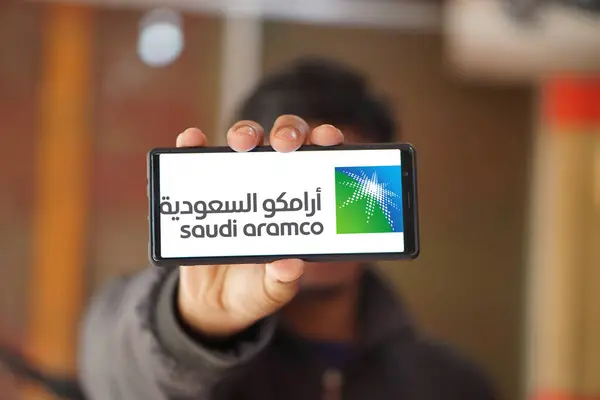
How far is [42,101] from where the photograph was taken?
41.1 inches

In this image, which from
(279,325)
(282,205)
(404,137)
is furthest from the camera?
(404,137)

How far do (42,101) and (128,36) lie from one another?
19cm

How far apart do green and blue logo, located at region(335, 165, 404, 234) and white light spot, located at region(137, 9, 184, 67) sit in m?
0.75

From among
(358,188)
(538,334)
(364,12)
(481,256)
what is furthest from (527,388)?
(358,188)

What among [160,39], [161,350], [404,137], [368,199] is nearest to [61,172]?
[160,39]

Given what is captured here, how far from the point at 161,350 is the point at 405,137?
0.71 metres

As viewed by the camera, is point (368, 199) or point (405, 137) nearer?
point (368, 199)

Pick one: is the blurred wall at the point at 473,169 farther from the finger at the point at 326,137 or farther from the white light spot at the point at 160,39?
the finger at the point at 326,137

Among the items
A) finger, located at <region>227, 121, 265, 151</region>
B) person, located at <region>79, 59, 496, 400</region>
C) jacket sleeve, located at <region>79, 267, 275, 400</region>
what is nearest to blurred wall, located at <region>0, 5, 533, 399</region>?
person, located at <region>79, 59, 496, 400</region>

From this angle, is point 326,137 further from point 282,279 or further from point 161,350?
point 161,350

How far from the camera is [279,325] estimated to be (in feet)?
2.00

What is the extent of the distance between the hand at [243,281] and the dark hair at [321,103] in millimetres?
181

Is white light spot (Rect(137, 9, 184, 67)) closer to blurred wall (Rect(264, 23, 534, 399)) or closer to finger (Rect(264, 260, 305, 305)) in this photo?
blurred wall (Rect(264, 23, 534, 399))

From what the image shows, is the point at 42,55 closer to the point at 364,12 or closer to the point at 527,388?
the point at 364,12
